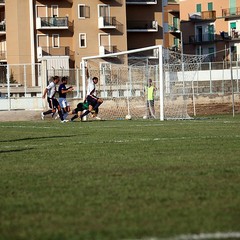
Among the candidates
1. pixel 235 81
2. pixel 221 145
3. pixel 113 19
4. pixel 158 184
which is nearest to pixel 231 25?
pixel 113 19

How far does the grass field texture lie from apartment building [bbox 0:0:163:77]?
6160 cm

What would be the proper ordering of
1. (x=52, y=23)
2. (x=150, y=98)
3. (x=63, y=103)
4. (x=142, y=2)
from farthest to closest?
1. (x=142, y=2)
2. (x=52, y=23)
3. (x=150, y=98)
4. (x=63, y=103)

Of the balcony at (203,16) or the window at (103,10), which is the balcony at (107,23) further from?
the balcony at (203,16)

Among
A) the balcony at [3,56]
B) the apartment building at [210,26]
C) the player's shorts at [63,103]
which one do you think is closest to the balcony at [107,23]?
the balcony at [3,56]

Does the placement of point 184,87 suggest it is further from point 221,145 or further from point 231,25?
point 231,25

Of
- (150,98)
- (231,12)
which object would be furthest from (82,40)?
(150,98)

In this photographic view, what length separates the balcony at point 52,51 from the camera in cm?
7675

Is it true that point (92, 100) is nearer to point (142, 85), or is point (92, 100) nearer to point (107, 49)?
point (142, 85)

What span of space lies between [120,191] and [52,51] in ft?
226

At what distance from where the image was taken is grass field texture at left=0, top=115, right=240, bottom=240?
24.0 feet

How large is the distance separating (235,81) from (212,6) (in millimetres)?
48666

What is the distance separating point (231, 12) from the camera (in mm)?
97562

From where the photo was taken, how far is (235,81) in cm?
5391

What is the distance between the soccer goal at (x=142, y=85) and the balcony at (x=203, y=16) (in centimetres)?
5428
